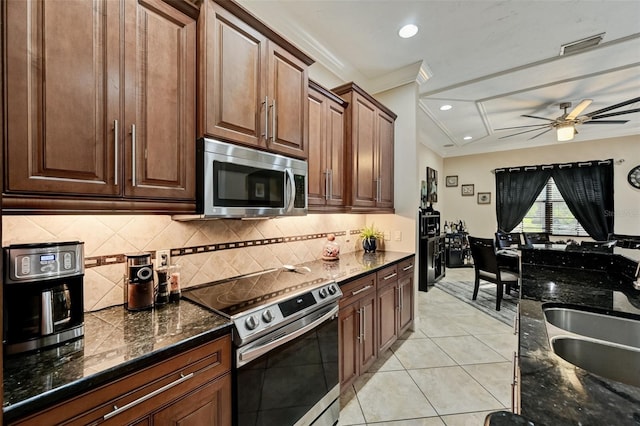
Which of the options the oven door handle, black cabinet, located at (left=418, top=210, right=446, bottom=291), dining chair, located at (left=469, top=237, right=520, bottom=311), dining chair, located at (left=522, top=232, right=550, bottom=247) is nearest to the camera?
the oven door handle

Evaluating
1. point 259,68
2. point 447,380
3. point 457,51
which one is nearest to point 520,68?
point 457,51

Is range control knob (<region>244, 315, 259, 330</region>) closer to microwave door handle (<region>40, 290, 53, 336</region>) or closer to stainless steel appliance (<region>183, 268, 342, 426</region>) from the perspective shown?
stainless steel appliance (<region>183, 268, 342, 426</region>)

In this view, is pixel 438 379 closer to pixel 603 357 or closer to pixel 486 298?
pixel 603 357

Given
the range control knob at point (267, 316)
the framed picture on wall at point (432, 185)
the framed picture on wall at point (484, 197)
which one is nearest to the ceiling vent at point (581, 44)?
the framed picture on wall at point (432, 185)

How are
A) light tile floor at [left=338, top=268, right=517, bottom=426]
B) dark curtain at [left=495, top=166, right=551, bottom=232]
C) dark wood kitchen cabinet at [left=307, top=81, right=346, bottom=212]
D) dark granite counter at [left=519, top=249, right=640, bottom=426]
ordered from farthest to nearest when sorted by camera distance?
dark curtain at [left=495, top=166, right=551, bottom=232] < dark wood kitchen cabinet at [left=307, top=81, right=346, bottom=212] < light tile floor at [left=338, top=268, right=517, bottom=426] < dark granite counter at [left=519, top=249, right=640, bottom=426]

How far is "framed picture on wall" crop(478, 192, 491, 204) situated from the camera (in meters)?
6.63

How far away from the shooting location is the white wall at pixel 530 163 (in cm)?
516

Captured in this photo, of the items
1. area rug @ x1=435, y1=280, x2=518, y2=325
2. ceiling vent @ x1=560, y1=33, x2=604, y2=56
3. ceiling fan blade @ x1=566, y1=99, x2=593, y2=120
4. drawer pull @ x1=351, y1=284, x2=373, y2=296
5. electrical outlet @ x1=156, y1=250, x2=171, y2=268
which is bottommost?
area rug @ x1=435, y1=280, x2=518, y2=325

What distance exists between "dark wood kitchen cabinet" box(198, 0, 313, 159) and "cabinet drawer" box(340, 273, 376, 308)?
102 centimetres

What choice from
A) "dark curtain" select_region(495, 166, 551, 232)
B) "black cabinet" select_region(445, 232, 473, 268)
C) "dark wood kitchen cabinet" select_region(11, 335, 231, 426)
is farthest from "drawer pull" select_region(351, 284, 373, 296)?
"dark curtain" select_region(495, 166, 551, 232)

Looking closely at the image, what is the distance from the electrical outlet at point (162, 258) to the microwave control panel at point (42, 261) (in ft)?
1.42

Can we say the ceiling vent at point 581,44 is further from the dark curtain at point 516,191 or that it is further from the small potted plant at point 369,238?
the dark curtain at point 516,191

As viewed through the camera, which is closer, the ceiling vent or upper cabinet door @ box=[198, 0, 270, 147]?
upper cabinet door @ box=[198, 0, 270, 147]

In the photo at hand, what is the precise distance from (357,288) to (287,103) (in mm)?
1453
